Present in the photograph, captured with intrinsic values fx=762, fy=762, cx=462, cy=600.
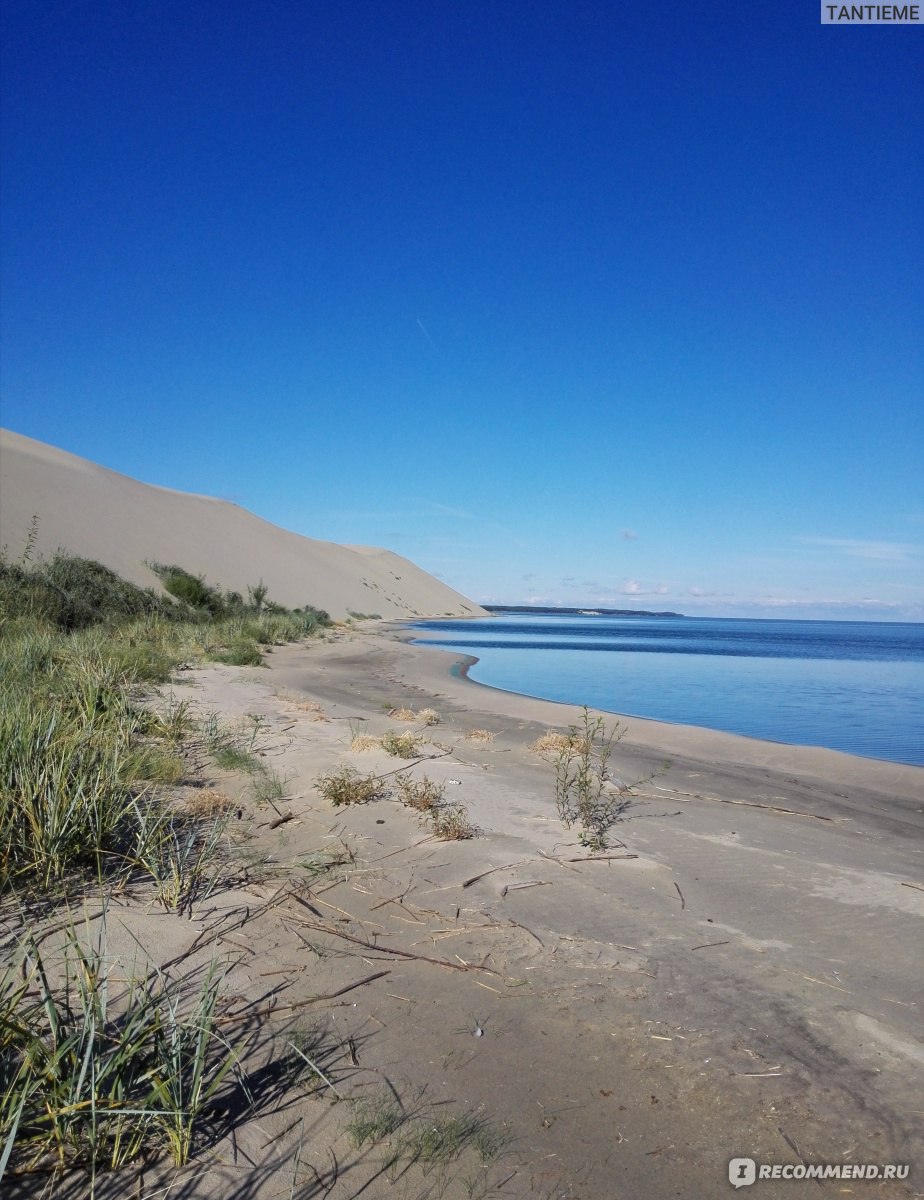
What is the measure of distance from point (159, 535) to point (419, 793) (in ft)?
163

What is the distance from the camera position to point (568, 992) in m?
3.27

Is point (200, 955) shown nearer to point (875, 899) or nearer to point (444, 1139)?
point (444, 1139)

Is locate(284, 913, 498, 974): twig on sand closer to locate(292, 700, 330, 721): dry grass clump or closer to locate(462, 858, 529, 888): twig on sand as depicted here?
locate(462, 858, 529, 888): twig on sand

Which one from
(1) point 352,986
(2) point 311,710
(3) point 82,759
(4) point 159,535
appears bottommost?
(1) point 352,986

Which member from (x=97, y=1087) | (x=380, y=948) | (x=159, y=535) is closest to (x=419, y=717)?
(x=380, y=948)

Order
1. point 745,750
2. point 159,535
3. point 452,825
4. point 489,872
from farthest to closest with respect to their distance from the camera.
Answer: point 159,535 → point 745,750 → point 452,825 → point 489,872

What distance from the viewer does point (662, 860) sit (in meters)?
5.01

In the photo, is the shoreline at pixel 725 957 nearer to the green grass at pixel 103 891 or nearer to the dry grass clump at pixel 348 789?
the dry grass clump at pixel 348 789

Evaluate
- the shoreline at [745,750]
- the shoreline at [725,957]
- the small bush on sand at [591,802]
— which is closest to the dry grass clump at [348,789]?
the shoreline at [725,957]

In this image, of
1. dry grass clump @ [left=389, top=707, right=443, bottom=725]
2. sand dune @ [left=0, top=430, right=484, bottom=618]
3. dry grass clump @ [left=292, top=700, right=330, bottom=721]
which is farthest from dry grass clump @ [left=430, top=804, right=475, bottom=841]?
sand dune @ [left=0, top=430, right=484, bottom=618]

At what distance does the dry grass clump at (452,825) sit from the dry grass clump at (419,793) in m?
0.10

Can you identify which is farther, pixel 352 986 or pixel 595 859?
pixel 595 859

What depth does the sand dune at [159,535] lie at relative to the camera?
40.2 meters

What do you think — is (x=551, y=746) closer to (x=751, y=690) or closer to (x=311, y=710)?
(x=311, y=710)
